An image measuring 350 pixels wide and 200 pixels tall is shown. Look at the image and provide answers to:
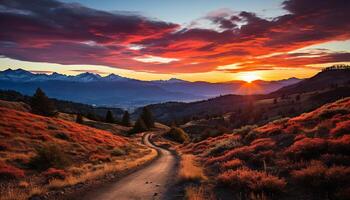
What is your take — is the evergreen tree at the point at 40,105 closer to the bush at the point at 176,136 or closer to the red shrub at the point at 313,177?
the bush at the point at 176,136

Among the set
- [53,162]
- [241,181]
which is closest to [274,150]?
[241,181]

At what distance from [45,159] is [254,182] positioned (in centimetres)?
1949

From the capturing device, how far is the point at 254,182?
11961mm

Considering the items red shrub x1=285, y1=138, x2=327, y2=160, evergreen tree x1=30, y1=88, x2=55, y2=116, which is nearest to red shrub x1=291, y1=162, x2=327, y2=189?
red shrub x1=285, y1=138, x2=327, y2=160

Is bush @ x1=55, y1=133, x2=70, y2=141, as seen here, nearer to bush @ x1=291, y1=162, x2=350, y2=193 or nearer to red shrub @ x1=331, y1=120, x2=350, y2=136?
red shrub @ x1=331, y1=120, x2=350, y2=136

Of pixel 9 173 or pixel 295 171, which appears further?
pixel 9 173

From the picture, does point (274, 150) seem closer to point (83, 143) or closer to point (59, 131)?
point (83, 143)

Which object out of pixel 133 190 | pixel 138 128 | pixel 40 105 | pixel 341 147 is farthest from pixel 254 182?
pixel 138 128

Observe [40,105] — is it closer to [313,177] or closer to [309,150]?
[309,150]

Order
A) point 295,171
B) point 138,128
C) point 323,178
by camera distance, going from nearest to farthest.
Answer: point 323,178
point 295,171
point 138,128

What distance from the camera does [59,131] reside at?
4156cm

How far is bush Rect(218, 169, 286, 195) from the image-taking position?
11.1 meters

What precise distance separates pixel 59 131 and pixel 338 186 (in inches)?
1549

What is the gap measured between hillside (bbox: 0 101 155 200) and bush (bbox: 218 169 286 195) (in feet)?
29.0
